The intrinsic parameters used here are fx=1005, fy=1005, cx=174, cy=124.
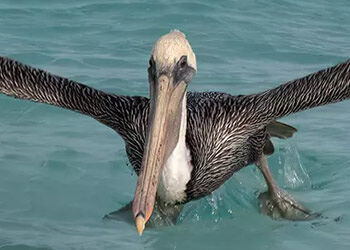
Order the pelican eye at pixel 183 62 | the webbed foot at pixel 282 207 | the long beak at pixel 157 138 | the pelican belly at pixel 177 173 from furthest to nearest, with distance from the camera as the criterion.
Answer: the webbed foot at pixel 282 207
the pelican belly at pixel 177 173
the pelican eye at pixel 183 62
the long beak at pixel 157 138

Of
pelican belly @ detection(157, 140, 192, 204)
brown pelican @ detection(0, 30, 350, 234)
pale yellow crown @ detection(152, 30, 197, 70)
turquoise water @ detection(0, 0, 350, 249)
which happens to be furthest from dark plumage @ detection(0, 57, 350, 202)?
pale yellow crown @ detection(152, 30, 197, 70)

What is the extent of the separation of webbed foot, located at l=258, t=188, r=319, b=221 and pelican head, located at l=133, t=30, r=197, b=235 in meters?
2.16

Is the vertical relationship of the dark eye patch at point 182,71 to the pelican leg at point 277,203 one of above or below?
above

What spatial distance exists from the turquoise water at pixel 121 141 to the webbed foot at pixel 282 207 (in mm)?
96

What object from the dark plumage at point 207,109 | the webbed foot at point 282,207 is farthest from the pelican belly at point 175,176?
the webbed foot at point 282,207

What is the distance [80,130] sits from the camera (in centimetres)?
994

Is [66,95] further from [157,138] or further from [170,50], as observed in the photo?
[157,138]

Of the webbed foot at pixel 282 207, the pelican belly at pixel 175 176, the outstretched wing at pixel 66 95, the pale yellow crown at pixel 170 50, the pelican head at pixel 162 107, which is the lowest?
the webbed foot at pixel 282 207

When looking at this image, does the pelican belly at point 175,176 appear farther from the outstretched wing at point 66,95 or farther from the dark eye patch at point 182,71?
the outstretched wing at point 66,95

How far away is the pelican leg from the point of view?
845 cm

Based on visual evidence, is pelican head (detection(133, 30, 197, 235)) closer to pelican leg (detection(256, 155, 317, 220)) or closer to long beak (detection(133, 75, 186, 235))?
long beak (detection(133, 75, 186, 235))

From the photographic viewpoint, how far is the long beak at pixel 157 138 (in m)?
5.71

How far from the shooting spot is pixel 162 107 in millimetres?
6102

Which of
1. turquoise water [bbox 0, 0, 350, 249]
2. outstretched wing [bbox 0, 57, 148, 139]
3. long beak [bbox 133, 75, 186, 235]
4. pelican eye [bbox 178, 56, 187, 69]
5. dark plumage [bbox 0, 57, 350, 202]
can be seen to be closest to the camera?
long beak [bbox 133, 75, 186, 235]
